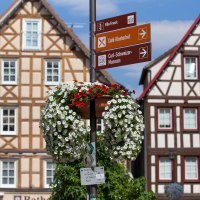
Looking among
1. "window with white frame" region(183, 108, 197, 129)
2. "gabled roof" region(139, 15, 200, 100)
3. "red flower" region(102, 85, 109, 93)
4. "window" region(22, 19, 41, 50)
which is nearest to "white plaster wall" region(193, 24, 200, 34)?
"gabled roof" region(139, 15, 200, 100)

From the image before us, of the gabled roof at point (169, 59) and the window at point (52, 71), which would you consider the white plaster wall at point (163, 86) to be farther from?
the window at point (52, 71)

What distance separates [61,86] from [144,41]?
1806 mm

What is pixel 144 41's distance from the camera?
10742 mm

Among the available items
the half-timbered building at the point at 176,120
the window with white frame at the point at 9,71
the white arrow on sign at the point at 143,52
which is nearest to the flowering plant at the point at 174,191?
the half-timbered building at the point at 176,120

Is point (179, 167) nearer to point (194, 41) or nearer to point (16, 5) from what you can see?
point (194, 41)

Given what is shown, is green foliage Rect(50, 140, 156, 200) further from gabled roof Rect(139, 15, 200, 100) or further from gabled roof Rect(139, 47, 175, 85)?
A: gabled roof Rect(139, 47, 175, 85)

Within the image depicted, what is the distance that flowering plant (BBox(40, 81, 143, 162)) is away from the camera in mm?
11203

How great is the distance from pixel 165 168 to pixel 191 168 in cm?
129

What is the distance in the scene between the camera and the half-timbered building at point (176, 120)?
31.5 metres

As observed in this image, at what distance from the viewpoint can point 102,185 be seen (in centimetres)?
2138

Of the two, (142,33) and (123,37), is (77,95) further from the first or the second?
(142,33)

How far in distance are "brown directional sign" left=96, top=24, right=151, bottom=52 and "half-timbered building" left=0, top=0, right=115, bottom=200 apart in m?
19.7

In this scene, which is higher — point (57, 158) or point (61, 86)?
point (61, 86)

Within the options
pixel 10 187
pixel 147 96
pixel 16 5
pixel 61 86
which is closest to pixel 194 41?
pixel 147 96
